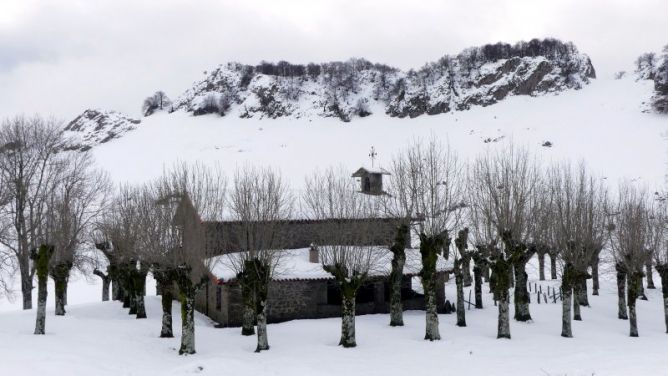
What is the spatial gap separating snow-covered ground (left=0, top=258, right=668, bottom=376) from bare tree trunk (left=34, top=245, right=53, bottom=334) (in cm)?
67

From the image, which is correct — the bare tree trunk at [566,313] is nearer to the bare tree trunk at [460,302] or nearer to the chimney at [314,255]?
the bare tree trunk at [460,302]

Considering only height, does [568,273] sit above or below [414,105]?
below

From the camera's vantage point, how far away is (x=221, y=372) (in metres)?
16.8

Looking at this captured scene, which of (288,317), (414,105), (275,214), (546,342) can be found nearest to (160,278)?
(275,214)

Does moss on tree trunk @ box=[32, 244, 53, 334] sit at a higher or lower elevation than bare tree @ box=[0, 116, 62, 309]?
lower

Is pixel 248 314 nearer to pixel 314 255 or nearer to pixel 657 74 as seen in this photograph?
pixel 314 255

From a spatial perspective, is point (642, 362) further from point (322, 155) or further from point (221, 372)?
point (322, 155)

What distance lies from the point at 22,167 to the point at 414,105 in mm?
88094

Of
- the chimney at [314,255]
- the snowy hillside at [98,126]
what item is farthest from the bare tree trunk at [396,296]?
the snowy hillside at [98,126]

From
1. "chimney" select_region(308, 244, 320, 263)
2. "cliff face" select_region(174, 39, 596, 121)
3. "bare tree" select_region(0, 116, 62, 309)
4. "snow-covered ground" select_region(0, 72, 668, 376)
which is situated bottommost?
"snow-covered ground" select_region(0, 72, 668, 376)

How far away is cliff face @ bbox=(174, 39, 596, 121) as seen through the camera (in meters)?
102

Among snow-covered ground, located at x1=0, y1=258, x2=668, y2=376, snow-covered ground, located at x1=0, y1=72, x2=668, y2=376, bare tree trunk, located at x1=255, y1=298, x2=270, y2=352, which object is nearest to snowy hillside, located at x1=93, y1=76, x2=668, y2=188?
snow-covered ground, located at x1=0, y1=72, x2=668, y2=376

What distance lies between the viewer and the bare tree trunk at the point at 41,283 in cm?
2092

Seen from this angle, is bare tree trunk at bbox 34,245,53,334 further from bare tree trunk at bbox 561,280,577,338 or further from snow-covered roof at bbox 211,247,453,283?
bare tree trunk at bbox 561,280,577,338
